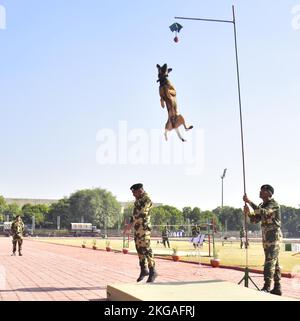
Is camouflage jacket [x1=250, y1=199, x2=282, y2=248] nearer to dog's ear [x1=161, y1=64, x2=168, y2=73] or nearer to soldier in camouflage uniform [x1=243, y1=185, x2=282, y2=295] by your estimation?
soldier in camouflage uniform [x1=243, y1=185, x2=282, y2=295]

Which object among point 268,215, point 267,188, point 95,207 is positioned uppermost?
point 95,207

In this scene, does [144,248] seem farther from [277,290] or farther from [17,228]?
[17,228]

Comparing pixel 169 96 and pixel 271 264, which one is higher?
pixel 169 96

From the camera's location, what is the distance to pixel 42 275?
11.8 meters

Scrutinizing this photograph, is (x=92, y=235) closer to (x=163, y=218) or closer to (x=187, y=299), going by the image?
(x=163, y=218)

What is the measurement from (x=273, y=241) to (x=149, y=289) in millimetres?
2524

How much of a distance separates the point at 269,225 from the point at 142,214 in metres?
2.65

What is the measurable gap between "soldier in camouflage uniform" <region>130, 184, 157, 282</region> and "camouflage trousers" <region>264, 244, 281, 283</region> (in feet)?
7.68

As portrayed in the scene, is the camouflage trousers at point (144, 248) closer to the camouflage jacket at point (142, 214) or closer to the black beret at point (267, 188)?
the camouflage jacket at point (142, 214)

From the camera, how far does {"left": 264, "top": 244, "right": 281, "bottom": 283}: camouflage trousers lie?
777 centimetres

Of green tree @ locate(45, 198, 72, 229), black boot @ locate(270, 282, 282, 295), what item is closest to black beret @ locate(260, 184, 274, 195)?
black boot @ locate(270, 282, 282, 295)

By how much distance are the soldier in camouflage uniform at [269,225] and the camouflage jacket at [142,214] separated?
7.20 ft

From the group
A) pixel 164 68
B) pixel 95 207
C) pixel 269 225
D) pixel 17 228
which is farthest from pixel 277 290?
pixel 95 207

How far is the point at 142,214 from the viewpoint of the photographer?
31.0 ft
